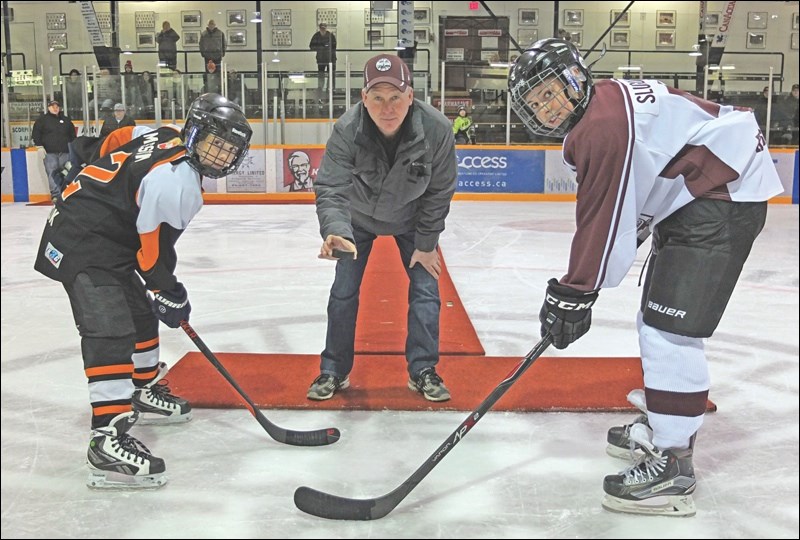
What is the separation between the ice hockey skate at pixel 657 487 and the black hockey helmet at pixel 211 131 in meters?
1.31

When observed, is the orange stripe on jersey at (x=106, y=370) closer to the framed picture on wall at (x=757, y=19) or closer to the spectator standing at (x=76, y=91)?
the spectator standing at (x=76, y=91)

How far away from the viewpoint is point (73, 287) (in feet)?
6.86

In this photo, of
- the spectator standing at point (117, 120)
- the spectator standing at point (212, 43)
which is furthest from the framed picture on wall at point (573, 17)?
the spectator standing at point (117, 120)

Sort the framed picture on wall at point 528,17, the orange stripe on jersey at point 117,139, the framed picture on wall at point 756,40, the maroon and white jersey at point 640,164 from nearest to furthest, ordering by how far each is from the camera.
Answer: the maroon and white jersey at point 640,164, the orange stripe on jersey at point 117,139, the framed picture on wall at point 756,40, the framed picture on wall at point 528,17

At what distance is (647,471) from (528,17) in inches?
595

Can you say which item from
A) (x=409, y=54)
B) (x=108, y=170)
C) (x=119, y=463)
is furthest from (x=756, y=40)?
(x=119, y=463)

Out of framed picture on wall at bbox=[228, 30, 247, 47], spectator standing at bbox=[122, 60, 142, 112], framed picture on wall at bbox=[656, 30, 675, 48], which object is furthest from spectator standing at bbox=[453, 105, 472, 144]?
spectator standing at bbox=[122, 60, 142, 112]

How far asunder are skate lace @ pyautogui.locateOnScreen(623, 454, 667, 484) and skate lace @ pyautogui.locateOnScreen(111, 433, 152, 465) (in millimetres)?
1262

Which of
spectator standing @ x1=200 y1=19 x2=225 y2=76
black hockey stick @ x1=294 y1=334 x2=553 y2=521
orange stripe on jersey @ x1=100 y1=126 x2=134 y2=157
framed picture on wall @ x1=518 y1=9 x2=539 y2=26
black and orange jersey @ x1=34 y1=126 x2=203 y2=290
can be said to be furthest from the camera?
framed picture on wall @ x1=518 y1=9 x2=539 y2=26

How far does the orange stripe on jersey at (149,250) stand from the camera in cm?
204

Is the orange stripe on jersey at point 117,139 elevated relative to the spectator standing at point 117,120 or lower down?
elevated

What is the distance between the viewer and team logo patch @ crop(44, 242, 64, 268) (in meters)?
2.10

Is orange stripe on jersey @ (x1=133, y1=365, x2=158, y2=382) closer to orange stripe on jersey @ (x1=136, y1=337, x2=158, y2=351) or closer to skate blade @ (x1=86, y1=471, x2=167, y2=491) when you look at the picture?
orange stripe on jersey @ (x1=136, y1=337, x2=158, y2=351)

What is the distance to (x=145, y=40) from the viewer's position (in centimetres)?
1228
